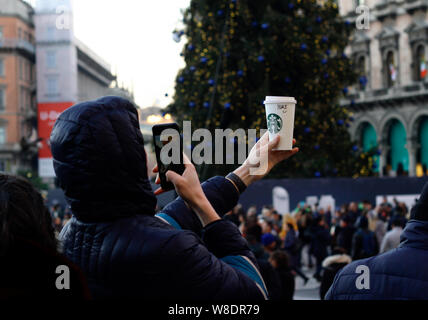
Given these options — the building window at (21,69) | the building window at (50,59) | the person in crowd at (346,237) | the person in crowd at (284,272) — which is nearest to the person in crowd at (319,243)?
the person in crowd at (346,237)

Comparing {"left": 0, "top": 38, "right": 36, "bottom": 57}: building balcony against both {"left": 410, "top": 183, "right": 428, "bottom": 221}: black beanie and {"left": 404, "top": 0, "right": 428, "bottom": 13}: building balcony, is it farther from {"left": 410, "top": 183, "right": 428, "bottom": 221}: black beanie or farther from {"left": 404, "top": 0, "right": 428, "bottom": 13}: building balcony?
{"left": 410, "top": 183, "right": 428, "bottom": 221}: black beanie

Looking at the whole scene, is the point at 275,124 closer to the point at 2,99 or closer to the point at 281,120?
the point at 281,120

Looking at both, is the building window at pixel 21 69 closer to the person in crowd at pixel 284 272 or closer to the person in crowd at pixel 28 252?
the person in crowd at pixel 284 272

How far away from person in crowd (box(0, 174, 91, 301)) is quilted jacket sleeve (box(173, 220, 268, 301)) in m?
0.27

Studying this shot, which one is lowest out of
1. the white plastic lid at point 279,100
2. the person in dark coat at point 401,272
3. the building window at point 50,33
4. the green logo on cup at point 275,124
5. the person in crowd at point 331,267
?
the person in crowd at point 331,267

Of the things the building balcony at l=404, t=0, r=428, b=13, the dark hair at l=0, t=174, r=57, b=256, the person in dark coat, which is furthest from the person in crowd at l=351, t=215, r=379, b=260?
the building balcony at l=404, t=0, r=428, b=13

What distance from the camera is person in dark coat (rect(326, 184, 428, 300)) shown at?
7.50ft

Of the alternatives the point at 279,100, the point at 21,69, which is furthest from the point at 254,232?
the point at 21,69

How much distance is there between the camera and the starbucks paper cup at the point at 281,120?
2.21 meters

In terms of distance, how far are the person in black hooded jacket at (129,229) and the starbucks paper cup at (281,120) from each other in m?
0.37

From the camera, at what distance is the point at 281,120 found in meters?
2.24

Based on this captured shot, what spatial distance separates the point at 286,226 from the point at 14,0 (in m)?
45.3

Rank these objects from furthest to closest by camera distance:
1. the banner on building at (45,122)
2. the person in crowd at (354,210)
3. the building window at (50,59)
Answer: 1. the banner on building at (45,122)
2. the building window at (50,59)
3. the person in crowd at (354,210)

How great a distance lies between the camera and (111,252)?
71.8 inches
